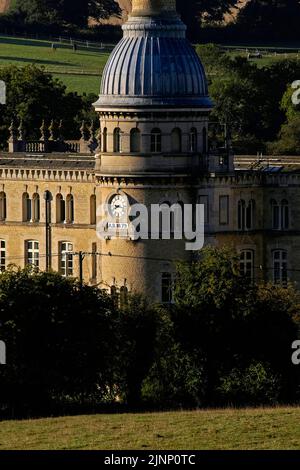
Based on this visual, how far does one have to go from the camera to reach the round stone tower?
359 feet

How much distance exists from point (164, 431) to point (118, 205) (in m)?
23.7

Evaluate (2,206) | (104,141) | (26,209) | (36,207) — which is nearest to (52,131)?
(2,206)

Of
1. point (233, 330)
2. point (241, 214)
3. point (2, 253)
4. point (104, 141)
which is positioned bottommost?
point (2, 253)

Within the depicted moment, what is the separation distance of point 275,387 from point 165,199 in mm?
12950

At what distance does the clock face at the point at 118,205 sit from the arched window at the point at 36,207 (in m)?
8.67

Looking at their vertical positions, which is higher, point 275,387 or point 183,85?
point 183,85

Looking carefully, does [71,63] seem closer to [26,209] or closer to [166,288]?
[26,209]

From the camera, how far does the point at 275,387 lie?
98312 millimetres

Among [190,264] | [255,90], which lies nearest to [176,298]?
[190,264]

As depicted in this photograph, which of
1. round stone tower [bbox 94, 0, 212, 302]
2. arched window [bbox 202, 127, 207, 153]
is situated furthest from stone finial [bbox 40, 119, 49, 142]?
round stone tower [bbox 94, 0, 212, 302]

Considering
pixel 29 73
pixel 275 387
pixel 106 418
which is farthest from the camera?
pixel 29 73

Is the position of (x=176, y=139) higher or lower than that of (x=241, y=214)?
higher

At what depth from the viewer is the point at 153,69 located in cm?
10956

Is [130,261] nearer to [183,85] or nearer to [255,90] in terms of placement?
[183,85]
